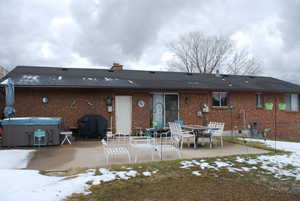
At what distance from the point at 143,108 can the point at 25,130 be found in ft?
17.2

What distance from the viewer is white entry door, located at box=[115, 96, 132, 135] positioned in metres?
10.6

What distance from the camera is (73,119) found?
32.9 ft

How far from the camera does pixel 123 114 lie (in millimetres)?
10695

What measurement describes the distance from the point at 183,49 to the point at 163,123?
18.1 metres

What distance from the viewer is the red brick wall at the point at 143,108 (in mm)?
9648

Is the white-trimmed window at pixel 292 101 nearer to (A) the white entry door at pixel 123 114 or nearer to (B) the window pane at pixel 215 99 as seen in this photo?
(B) the window pane at pixel 215 99

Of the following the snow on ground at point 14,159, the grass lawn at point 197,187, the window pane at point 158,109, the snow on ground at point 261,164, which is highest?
the window pane at point 158,109

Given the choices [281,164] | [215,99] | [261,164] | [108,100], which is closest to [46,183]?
[261,164]

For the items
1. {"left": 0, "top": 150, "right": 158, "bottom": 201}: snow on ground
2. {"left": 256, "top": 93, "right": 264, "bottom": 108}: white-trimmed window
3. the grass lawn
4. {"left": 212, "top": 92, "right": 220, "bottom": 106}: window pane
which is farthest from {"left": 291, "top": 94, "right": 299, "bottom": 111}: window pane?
{"left": 0, "top": 150, "right": 158, "bottom": 201}: snow on ground

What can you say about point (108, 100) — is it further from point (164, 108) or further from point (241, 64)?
point (241, 64)

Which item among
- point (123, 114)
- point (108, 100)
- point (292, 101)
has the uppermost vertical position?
point (292, 101)

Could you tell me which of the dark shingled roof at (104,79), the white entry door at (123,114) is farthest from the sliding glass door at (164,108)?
the white entry door at (123,114)

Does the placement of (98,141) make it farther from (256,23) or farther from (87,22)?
(256,23)

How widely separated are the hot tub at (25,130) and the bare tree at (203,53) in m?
21.6
